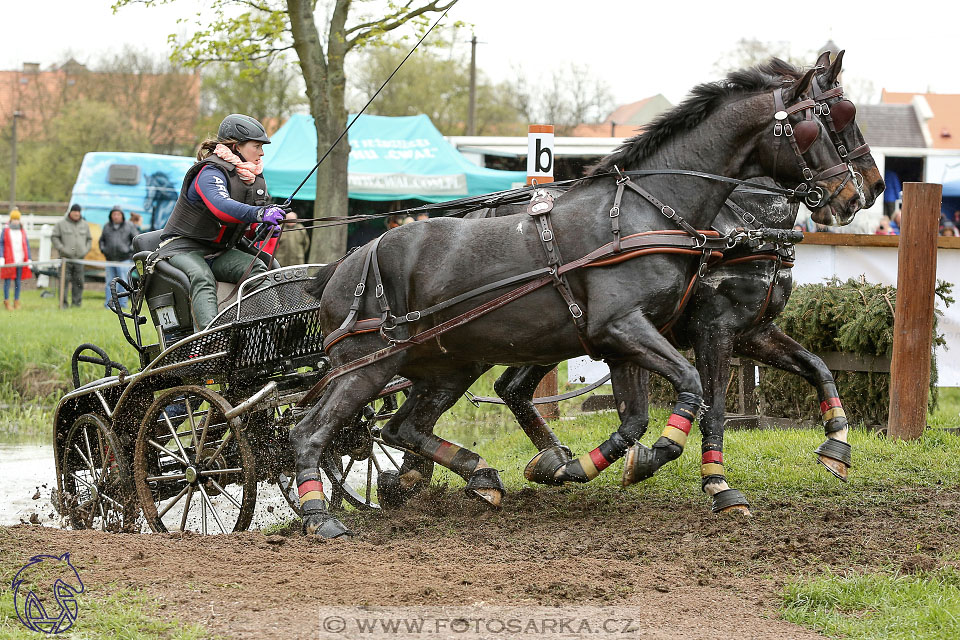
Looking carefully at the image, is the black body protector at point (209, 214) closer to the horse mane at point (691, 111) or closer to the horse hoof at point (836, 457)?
the horse mane at point (691, 111)

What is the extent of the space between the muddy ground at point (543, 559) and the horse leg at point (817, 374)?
11.7 inches

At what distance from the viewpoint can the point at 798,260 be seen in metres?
10.0

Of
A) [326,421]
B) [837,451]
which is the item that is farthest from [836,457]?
[326,421]

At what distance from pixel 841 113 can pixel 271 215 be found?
129 inches

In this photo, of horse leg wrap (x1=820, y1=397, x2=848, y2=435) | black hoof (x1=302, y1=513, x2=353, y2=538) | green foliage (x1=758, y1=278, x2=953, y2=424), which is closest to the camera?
black hoof (x1=302, y1=513, x2=353, y2=538)

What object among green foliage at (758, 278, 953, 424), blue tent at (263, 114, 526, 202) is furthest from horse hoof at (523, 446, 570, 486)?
blue tent at (263, 114, 526, 202)

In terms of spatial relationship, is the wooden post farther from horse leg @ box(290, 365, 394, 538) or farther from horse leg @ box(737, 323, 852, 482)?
horse leg @ box(290, 365, 394, 538)

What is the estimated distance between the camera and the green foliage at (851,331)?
8375mm

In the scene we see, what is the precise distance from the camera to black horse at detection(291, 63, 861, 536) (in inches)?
219

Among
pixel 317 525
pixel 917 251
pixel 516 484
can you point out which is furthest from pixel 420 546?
pixel 917 251

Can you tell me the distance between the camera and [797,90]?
18.9 feet

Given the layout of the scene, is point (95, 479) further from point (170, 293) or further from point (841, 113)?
point (841, 113)

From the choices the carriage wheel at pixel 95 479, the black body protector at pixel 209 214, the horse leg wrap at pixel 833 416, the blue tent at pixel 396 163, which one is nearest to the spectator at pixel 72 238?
the blue tent at pixel 396 163

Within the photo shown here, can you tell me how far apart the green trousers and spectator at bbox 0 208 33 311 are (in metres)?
11.8
